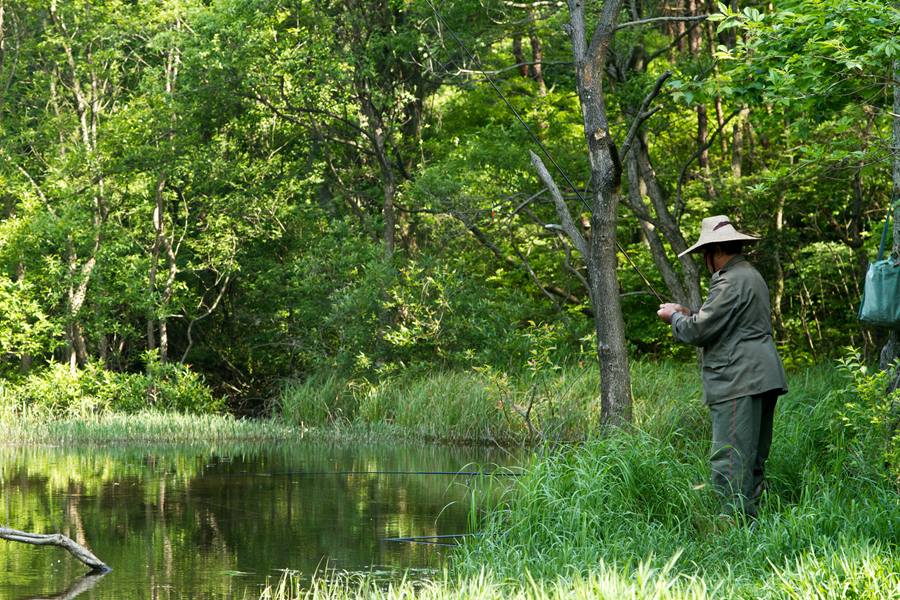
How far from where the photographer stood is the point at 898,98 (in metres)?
5.64

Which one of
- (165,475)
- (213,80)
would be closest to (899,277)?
(165,475)

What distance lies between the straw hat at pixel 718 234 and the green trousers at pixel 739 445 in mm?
817

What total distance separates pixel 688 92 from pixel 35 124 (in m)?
17.8

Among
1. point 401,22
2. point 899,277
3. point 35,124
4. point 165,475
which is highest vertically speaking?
point 401,22

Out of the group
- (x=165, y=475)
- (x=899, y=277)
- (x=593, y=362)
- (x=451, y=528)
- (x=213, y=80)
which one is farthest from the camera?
(x=213, y=80)

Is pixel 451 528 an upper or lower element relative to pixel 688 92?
lower

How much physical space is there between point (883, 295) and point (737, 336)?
1199 millimetres

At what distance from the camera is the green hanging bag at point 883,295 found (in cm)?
519

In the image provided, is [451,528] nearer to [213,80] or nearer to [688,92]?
[688,92]

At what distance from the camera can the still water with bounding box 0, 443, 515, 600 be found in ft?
15.7

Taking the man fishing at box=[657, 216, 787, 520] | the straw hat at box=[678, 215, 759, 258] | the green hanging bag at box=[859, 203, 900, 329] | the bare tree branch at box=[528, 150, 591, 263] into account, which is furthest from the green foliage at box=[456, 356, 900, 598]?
the bare tree branch at box=[528, 150, 591, 263]

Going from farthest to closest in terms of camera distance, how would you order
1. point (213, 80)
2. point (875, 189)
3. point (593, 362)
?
1. point (213, 80)
2. point (875, 189)
3. point (593, 362)

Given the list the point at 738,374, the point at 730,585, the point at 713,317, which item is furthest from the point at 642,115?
the point at 730,585

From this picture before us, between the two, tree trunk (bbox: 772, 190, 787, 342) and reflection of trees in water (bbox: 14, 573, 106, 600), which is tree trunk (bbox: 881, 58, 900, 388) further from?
tree trunk (bbox: 772, 190, 787, 342)
